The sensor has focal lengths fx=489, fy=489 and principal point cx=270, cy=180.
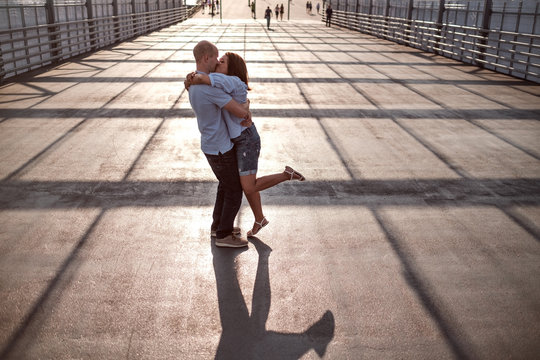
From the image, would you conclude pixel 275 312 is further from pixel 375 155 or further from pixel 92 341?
pixel 375 155

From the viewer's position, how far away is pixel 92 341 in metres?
3.00

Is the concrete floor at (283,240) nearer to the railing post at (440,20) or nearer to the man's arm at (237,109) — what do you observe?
the man's arm at (237,109)

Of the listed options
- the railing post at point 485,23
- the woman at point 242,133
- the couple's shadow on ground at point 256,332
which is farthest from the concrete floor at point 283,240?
the railing post at point 485,23

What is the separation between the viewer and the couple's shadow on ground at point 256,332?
294 cm

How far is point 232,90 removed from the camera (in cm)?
368

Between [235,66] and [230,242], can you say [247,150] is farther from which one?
[230,242]

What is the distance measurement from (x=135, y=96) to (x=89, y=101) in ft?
3.49

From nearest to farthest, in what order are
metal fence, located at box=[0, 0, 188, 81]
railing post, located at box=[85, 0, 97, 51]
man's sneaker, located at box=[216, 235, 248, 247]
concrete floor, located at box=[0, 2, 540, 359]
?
concrete floor, located at box=[0, 2, 540, 359] < man's sneaker, located at box=[216, 235, 248, 247] < metal fence, located at box=[0, 0, 188, 81] < railing post, located at box=[85, 0, 97, 51]

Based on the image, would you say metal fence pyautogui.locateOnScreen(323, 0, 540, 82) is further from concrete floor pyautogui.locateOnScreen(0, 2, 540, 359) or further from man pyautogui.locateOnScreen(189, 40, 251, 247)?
man pyautogui.locateOnScreen(189, 40, 251, 247)

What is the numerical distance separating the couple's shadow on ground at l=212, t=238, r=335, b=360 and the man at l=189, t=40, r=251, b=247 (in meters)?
0.55

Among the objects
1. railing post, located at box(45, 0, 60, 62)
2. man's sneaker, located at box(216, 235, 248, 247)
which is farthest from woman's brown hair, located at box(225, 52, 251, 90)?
railing post, located at box(45, 0, 60, 62)

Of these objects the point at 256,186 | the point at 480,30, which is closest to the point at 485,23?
the point at 480,30

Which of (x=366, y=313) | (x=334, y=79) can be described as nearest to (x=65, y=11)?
(x=334, y=79)

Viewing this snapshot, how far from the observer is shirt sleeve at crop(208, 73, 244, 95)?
3584 millimetres
